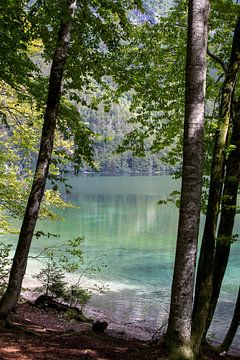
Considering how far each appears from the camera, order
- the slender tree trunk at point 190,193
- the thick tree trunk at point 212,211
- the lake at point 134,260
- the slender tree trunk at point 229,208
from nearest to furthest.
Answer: the slender tree trunk at point 190,193
the thick tree trunk at point 212,211
the slender tree trunk at point 229,208
the lake at point 134,260

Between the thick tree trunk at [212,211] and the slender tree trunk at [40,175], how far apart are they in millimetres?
3285

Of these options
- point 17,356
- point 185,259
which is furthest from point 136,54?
point 17,356

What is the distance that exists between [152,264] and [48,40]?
2167 cm

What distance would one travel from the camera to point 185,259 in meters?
5.35

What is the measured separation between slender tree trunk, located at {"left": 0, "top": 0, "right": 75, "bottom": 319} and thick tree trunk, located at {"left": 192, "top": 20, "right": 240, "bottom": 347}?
328 cm

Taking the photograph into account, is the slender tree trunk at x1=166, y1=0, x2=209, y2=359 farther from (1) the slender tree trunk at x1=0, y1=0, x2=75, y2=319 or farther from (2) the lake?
(2) the lake

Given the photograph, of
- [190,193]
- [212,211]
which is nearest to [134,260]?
[212,211]

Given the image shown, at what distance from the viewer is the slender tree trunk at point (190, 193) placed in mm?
5355

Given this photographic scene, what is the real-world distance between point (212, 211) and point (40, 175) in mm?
3404

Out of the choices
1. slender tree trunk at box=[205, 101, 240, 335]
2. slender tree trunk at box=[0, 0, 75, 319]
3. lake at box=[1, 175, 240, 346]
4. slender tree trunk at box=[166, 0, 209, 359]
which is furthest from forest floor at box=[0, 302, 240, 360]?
lake at box=[1, 175, 240, 346]

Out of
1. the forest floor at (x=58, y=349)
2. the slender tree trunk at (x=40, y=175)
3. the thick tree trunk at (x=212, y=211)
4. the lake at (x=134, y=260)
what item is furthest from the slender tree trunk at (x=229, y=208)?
the lake at (x=134, y=260)

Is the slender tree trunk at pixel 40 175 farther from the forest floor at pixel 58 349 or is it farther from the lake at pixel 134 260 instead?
the lake at pixel 134 260

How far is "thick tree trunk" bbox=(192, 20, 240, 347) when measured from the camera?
22.7 ft

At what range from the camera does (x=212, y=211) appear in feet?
24.1
